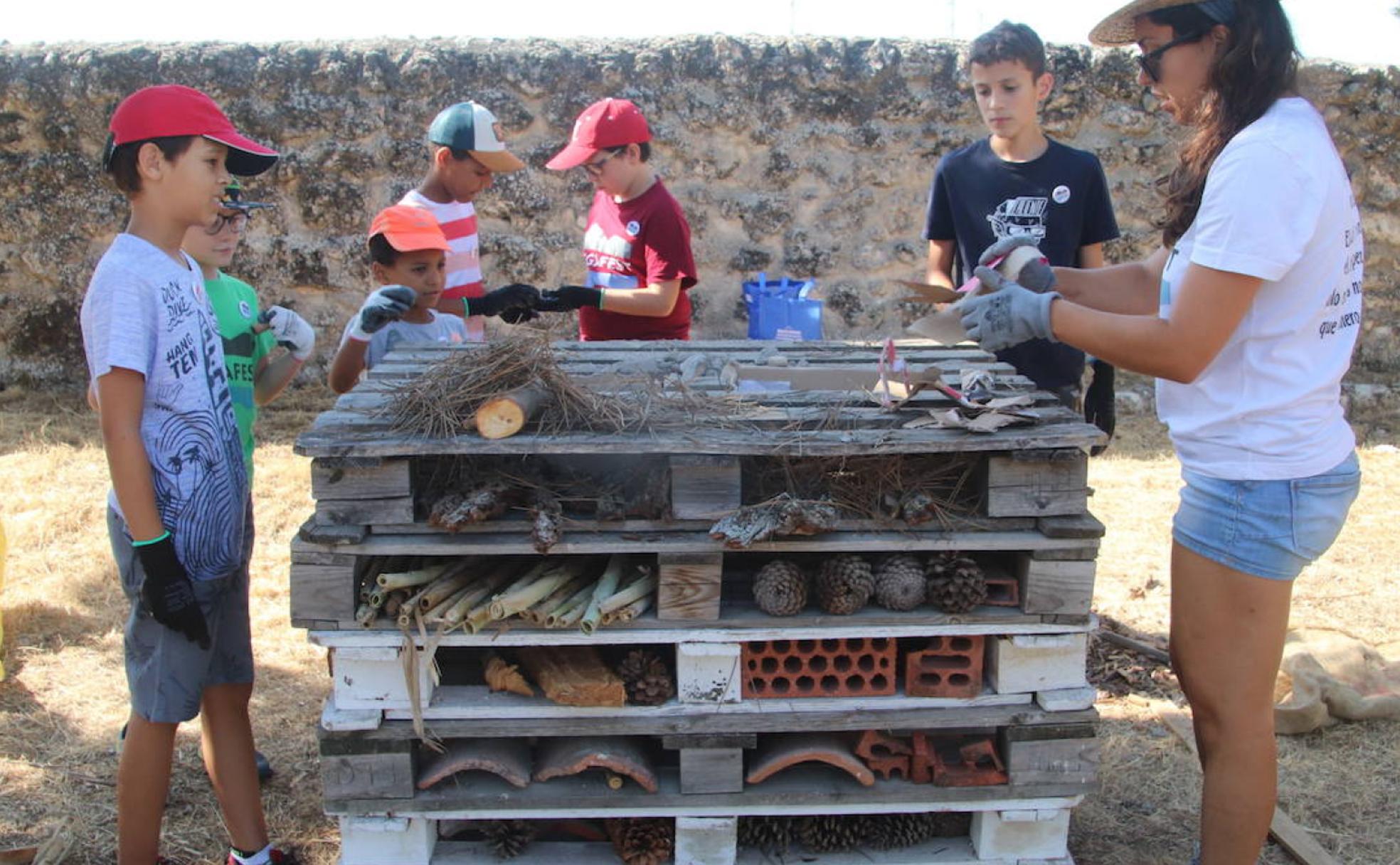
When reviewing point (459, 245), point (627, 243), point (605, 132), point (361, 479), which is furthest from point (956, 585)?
point (459, 245)

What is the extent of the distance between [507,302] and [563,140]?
3042mm

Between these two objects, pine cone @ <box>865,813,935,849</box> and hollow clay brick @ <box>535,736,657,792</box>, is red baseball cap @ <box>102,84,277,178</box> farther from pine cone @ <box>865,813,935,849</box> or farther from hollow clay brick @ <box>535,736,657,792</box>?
pine cone @ <box>865,813,935,849</box>

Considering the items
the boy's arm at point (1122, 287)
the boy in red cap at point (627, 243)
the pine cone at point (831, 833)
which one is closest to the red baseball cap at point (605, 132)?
the boy in red cap at point (627, 243)

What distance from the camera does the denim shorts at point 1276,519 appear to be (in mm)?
2283

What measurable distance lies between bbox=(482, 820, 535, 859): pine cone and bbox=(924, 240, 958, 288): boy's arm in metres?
2.24

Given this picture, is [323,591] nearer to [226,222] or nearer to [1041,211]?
[226,222]

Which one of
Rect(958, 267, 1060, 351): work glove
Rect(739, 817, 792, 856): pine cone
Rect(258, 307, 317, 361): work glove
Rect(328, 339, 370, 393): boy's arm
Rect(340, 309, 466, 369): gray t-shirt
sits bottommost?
Rect(739, 817, 792, 856): pine cone

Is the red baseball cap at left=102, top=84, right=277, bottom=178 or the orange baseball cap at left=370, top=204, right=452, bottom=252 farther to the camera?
the orange baseball cap at left=370, top=204, right=452, bottom=252

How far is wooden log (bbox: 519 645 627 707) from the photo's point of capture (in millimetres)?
2438

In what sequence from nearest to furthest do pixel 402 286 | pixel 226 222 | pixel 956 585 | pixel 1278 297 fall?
pixel 1278 297
pixel 956 585
pixel 226 222
pixel 402 286

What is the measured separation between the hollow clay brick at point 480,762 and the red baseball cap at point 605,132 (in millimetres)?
2190

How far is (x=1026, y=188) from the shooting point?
3.62 metres

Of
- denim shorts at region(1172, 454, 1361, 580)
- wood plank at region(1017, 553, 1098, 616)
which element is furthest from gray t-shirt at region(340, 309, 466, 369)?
denim shorts at region(1172, 454, 1361, 580)

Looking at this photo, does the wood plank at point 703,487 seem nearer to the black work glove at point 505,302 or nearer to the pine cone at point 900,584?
the pine cone at point 900,584
